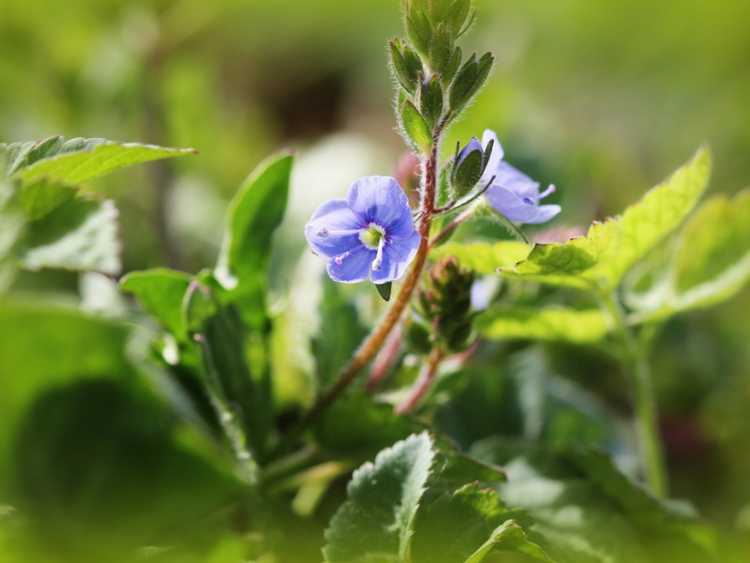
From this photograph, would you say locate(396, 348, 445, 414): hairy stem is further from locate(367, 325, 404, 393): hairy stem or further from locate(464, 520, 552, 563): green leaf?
locate(464, 520, 552, 563): green leaf

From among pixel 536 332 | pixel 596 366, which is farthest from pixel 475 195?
pixel 596 366

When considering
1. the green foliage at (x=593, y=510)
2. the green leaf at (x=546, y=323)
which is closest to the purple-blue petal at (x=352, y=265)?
the green leaf at (x=546, y=323)

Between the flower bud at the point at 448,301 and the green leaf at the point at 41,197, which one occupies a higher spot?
the green leaf at the point at 41,197

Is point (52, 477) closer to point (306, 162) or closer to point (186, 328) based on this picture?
point (186, 328)

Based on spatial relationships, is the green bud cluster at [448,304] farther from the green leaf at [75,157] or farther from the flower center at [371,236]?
the green leaf at [75,157]

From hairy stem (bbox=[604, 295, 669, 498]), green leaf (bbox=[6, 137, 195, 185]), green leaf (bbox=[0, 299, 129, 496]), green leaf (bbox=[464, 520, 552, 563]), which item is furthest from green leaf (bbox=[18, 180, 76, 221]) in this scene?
hairy stem (bbox=[604, 295, 669, 498])

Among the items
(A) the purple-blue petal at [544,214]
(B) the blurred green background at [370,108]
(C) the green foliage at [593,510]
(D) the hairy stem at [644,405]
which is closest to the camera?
(A) the purple-blue petal at [544,214]
